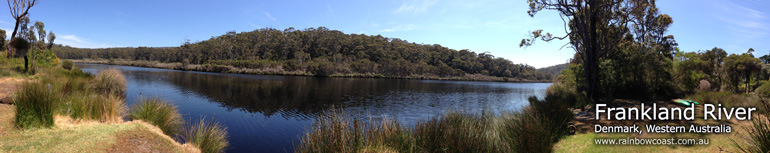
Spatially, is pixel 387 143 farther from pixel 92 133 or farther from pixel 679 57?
pixel 679 57

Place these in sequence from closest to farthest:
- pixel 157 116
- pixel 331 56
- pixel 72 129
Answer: pixel 72 129, pixel 157 116, pixel 331 56

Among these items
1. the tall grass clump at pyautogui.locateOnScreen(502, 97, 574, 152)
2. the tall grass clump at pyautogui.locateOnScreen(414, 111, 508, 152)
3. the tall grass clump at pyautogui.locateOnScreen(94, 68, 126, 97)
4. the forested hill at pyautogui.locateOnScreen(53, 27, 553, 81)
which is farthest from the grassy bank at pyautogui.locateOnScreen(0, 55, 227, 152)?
the forested hill at pyautogui.locateOnScreen(53, 27, 553, 81)

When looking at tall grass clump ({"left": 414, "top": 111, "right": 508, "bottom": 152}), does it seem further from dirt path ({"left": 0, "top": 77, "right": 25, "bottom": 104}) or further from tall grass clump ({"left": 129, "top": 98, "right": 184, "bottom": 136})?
dirt path ({"left": 0, "top": 77, "right": 25, "bottom": 104})

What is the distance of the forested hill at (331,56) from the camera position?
330ft

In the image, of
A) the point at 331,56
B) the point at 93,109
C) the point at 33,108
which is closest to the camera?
the point at 33,108

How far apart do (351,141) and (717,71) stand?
3453 centimetres

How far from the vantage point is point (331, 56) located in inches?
4943

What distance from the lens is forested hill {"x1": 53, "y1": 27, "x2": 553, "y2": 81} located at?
330 feet

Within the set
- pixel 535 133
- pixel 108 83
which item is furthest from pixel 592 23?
pixel 108 83

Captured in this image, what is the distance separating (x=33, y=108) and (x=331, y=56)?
120597 mm

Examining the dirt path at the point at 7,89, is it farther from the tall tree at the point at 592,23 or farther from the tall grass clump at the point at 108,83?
the tall tree at the point at 592,23

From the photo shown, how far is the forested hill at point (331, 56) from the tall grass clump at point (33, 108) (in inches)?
3272

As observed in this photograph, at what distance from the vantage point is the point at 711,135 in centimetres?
598

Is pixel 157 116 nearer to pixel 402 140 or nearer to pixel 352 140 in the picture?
pixel 352 140
